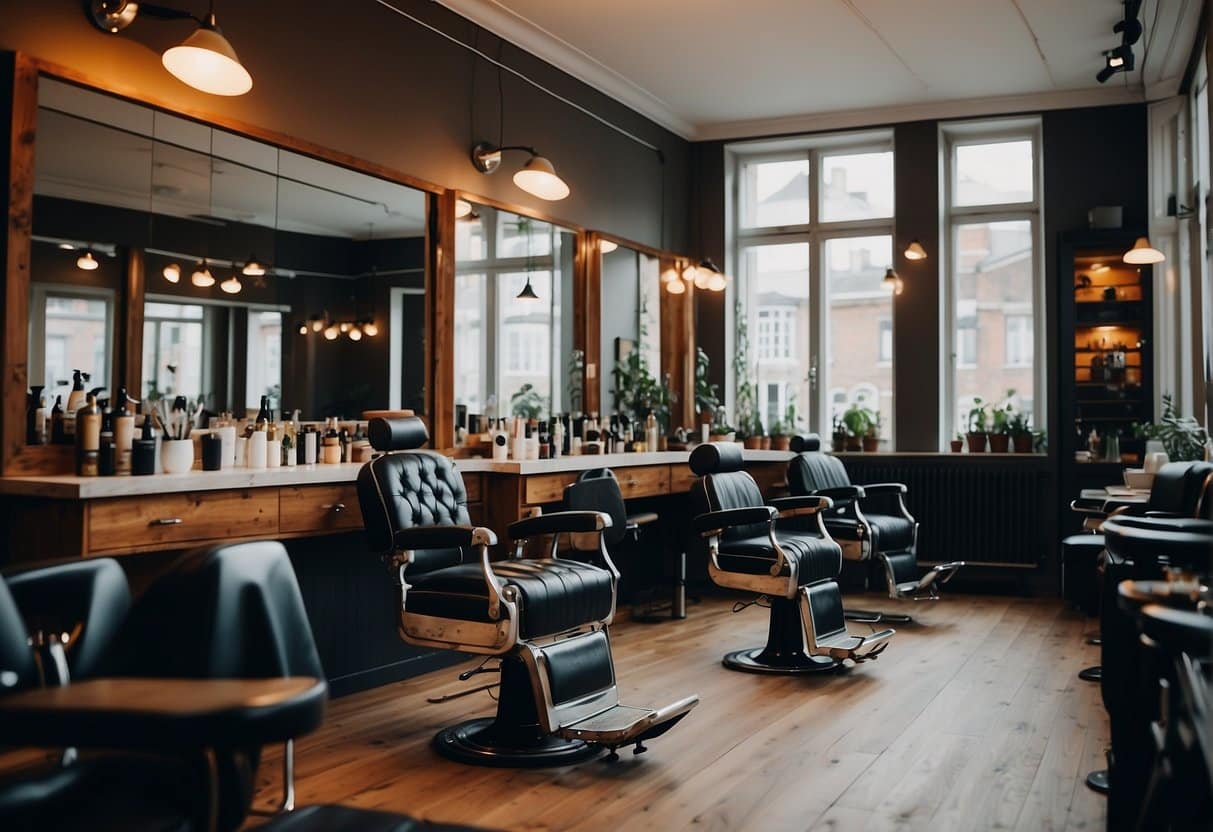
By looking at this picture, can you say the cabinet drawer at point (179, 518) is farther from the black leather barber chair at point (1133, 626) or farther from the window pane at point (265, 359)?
the black leather barber chair at point (1133, 626)

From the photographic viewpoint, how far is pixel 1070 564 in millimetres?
5484

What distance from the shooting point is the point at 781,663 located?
15.4 feet

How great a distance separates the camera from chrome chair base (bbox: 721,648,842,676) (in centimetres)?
460

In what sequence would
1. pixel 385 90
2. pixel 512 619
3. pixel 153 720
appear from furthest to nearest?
pixel 385 90, pixel 512 619, pixel 153 720

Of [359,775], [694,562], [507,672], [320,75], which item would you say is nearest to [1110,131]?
[694,562]

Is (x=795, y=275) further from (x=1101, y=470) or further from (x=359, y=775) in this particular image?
(x=359, y=775)

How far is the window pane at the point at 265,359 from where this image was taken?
4027 millimetres

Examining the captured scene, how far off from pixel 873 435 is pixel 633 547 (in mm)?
2072

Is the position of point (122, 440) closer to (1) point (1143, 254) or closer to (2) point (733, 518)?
(2) point (733, 518)

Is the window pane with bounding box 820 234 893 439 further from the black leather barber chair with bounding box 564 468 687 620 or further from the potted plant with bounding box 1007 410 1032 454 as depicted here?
the black leather barber chair with bounding box 564 468 687 620

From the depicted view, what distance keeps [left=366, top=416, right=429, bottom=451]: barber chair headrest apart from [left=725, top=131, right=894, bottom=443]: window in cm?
446

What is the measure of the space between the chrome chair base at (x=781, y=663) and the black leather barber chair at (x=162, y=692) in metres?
3.11

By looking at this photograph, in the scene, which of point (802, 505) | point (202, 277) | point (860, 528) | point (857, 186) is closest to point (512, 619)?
point (202, 277)

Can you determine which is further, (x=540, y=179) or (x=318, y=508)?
(x=540, y=179)
